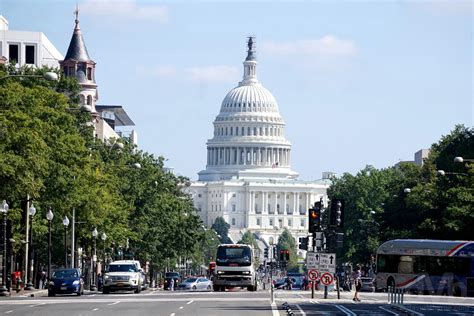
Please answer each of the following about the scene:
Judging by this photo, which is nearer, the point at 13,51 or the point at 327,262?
the point at 327,262

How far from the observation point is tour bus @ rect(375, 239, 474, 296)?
89.6 metres

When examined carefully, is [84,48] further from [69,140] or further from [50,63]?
[69,140]

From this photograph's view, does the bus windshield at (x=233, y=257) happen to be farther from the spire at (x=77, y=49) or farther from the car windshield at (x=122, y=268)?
the spire at (x=77, y=49)

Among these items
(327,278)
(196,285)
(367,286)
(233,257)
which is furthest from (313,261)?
(367,286)

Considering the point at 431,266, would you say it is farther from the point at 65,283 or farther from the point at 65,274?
the point at 65,283

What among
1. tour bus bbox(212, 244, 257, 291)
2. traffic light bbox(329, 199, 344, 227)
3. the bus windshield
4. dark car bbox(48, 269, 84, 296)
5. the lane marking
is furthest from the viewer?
the bus windshield

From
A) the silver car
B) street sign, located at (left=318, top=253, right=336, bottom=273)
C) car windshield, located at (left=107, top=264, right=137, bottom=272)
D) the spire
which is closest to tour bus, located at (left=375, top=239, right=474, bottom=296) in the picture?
car windshield, located at (left=107, top=264, right=137, bottom=272)

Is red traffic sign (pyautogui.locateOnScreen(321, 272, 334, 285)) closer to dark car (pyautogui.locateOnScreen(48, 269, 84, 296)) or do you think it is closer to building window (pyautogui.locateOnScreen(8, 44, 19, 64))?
dark car (pyautogui.locateOnScreen(48, 269, 84, 296))

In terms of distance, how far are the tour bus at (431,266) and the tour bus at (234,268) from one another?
26.1 feet

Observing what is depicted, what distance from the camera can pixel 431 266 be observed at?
299ft

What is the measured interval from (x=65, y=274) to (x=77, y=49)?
78.6 meters

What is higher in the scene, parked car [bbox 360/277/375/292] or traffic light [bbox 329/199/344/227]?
traffic light [bbox 329/199/344/227]

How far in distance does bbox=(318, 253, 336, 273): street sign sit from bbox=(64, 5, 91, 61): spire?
85859 mm

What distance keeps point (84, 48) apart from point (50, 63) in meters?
9.53
